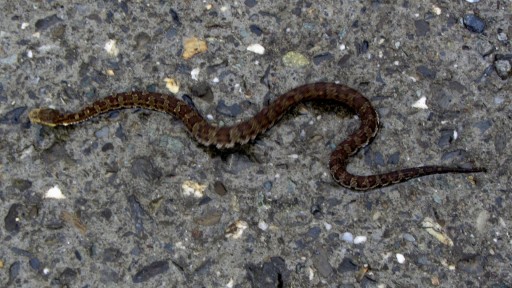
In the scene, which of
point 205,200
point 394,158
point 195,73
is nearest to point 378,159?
point 394,158

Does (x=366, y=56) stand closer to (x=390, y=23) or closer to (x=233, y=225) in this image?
(x=390, y=23)

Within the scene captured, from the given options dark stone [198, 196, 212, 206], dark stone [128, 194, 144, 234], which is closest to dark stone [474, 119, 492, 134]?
dark stone [198, 196, 212, 206]

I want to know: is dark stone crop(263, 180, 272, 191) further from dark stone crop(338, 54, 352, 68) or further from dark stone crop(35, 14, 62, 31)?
dark stone crop(35, 14, 62, 31)

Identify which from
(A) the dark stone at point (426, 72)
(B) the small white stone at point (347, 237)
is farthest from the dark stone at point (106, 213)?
(A) the dark stone at point (426, 72)

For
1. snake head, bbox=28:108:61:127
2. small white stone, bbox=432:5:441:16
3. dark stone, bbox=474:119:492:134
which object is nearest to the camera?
snake head, bbox=28:108:61:127

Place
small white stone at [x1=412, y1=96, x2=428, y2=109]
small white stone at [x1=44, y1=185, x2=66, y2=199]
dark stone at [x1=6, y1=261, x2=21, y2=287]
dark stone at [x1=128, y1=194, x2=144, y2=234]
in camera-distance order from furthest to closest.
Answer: small white stone at [x1=412, y1=96, x2=428, y2=109], small white stone at [x1=44, y1=185, x2=66, y2=199], dark stone at [x1=128, y1=194, x2=144, y2=234], dark stone at [x1=6, y1=261, x2=21, y2=287]

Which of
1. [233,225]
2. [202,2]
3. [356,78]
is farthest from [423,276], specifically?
[202,2]

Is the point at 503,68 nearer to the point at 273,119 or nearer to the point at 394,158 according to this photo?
the point at 394,158
